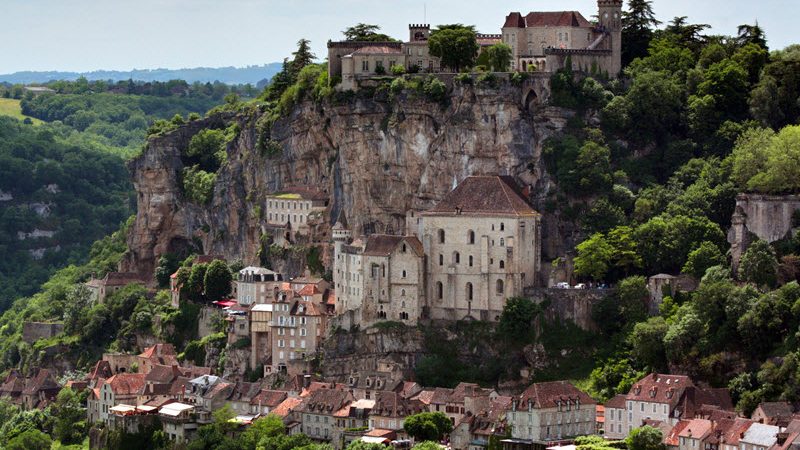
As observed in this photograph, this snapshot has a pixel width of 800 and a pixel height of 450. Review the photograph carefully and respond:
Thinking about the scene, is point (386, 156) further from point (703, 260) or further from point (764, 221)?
point (764, 221)

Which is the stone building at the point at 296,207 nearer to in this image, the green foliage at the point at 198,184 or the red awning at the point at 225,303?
the red awning at the point at 225,303

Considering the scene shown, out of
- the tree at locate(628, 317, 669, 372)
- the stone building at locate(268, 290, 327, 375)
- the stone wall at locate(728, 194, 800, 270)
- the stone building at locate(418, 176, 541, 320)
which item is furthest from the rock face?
the stone wall at locate(728, 194, 800, 270)

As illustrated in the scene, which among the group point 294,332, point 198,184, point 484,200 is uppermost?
point 484,200

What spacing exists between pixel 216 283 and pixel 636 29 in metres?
30.9

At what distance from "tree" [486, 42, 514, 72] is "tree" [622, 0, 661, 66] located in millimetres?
8302

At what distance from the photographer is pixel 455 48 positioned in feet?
414

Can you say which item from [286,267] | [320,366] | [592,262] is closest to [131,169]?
[286,267]

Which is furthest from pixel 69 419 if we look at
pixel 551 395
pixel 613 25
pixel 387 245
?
pixel 613 25

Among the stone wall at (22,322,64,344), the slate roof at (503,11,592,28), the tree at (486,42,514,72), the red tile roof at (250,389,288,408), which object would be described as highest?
the slate roof at (503,11,592,28)

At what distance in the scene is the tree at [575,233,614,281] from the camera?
113812 mm

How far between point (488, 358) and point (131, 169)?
48227 mm

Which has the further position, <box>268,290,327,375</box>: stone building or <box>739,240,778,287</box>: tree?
<box>268,290,327,375</box>: stone building

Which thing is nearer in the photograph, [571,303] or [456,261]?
[571,303]

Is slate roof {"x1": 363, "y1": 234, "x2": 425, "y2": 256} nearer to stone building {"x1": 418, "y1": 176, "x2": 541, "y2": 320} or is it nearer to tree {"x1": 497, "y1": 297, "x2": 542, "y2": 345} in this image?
stone building {"x1": 418, "y1": 176, "x2": 541, "y2": 320}
